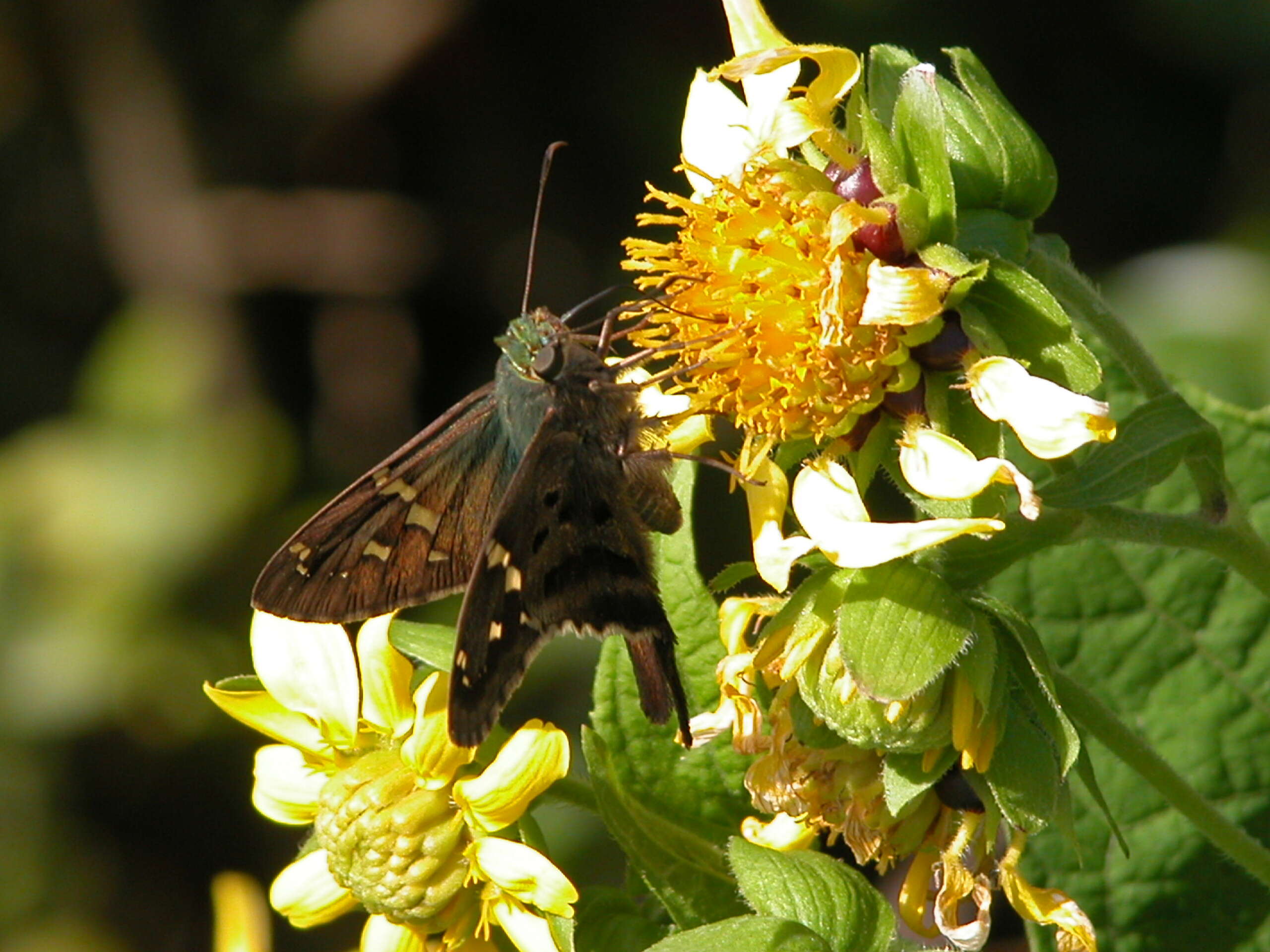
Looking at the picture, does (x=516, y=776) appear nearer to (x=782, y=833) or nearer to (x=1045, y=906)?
(x=782, y=833)

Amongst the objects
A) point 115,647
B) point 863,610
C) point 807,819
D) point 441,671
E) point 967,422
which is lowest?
point 115,647

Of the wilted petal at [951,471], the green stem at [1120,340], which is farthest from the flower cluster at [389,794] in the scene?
the green stem at [1120,340]

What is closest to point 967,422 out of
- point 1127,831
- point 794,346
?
point 794,346

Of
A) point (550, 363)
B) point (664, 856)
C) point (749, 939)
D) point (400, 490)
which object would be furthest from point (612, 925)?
point (550, 363)

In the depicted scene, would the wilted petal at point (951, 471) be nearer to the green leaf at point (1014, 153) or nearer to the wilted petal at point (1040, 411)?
the wilted petal at point (1040, 411)

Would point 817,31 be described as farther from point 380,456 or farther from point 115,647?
point 115,647

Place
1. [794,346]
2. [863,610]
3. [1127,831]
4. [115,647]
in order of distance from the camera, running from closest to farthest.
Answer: [863,610]
[794,346]
[1127,831]
[115,647]
